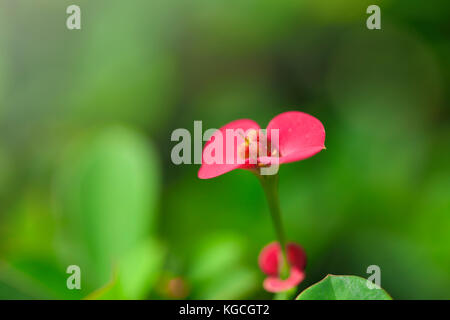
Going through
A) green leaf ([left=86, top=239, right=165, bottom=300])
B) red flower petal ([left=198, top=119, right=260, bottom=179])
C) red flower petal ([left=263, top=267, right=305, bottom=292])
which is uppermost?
red flower petal ([left=198, top=119, right=260, bottom=179])

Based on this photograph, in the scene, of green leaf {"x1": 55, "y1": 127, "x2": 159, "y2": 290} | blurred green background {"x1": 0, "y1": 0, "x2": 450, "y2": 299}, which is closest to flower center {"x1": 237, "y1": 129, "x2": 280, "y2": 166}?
blurred green background {"x1": 0, "y1": 0, "x2": 450, "y2": 299}

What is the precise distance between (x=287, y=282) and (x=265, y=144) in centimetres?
15

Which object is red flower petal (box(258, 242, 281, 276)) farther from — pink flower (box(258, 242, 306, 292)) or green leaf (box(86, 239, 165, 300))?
green leaf (box(86, 239, 165, 300))

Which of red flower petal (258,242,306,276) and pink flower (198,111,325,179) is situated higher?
pink flower (198,111,325,179)

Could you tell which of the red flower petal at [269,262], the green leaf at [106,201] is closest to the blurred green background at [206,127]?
Result: the green leaf at [106,201]

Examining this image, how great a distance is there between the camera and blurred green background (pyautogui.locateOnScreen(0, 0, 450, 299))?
0.82 metres

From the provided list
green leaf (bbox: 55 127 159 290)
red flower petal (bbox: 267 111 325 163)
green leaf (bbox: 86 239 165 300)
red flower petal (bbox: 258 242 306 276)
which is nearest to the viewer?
red flower petal (bbox: 267 111 325 163)

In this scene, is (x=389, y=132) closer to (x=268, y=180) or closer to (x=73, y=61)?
(x=268, y=180)

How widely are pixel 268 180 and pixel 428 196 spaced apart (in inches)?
18.2

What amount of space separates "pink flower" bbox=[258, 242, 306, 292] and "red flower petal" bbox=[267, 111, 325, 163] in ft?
0.39

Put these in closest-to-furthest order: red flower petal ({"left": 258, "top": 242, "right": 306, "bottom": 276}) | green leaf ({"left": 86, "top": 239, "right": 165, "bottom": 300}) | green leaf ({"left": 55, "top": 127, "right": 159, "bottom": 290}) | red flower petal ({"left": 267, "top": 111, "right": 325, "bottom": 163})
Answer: red flower petal ({"left": 267, "top": 111, "right": 325, "bottom": 163}), red flower petal ({"left": 258, "top": 242, "right": 306, "bottom": 276}), green leaf ({"left": 86, "top": 239, "right": 165, "bottom": 300}), green leaf ({"left": 55, "top": 127, "right": 159, "bottom": 290})

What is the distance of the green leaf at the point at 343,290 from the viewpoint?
46 centimetres

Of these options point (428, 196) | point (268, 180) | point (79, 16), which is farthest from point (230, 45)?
point (268, 180)
